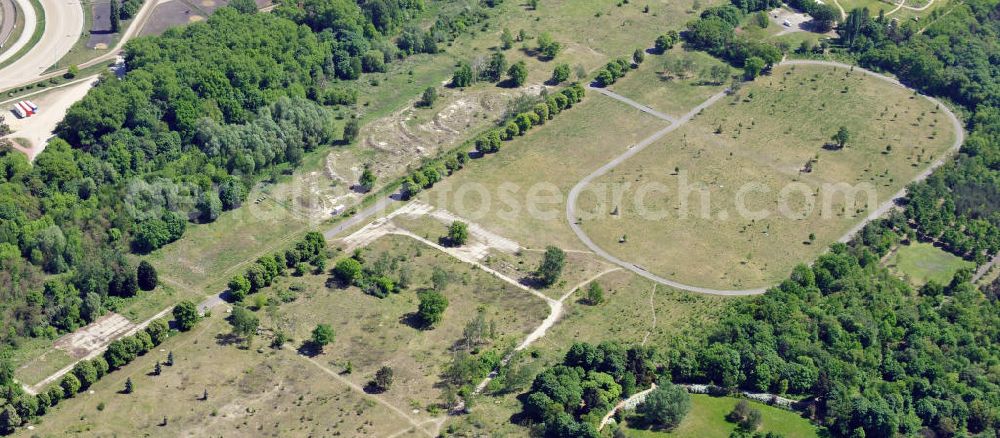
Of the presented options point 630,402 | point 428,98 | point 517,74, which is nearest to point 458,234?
point 630,402

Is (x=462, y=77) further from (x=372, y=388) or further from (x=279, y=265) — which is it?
(x=372, y=388)

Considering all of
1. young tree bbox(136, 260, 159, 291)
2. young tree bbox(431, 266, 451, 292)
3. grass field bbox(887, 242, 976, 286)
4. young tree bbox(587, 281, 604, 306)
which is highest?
young tree bbox(136, 260, 159, 291)

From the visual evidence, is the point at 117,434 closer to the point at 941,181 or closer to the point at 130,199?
the point at 130,199

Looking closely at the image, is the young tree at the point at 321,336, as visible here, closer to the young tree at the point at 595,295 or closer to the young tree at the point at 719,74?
the young tree at the point at 595,295

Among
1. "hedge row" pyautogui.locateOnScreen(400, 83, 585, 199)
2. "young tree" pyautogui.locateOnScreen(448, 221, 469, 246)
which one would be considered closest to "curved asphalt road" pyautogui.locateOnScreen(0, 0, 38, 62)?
"hedge row" pyautogui.locateOnScreen(400, 83, 585, 199)

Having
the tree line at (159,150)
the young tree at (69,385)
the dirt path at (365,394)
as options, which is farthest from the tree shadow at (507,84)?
the young tree at (69,385)

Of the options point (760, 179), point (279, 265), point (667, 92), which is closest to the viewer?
point (279, 265)

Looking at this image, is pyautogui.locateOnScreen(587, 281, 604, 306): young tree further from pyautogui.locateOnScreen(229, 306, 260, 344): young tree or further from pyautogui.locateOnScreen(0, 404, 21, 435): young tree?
pyautogui.locateOnScreen(0, 404, 21, 435): young tree
